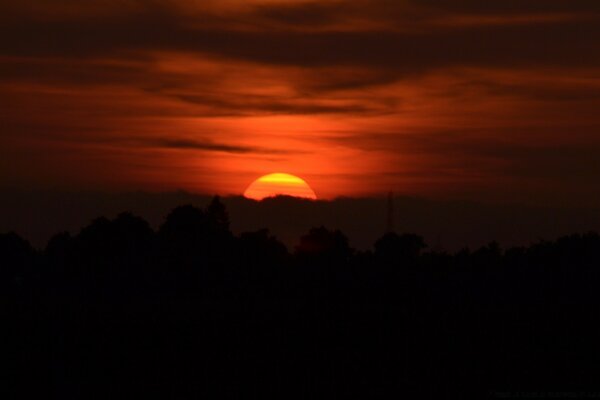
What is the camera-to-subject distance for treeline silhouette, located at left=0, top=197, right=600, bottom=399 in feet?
115

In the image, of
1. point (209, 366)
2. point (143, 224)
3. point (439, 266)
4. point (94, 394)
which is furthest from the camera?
point (143, 224)

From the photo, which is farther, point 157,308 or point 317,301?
point 317,301

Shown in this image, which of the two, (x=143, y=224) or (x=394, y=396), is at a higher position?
(x=143, y=224)

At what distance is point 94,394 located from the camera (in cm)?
3297

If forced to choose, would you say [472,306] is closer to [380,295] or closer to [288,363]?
[380,295]

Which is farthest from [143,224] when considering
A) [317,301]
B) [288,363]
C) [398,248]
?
[288,363]

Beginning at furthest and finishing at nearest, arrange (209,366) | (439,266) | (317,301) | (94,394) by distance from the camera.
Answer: (439,266)
(317,301)
(209,366)
(94,394)

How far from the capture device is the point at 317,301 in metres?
55.9

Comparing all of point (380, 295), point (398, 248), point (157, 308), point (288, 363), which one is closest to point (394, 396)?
point (288, 363)

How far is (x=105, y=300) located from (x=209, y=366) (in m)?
24.9

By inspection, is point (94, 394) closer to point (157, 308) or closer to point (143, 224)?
point (157, 308)

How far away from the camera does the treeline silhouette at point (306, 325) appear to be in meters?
35.1

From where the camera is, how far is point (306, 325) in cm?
4528

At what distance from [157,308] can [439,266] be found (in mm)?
27593
